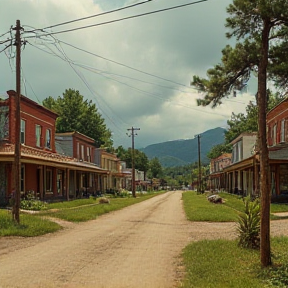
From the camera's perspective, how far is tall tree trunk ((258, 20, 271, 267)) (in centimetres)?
886

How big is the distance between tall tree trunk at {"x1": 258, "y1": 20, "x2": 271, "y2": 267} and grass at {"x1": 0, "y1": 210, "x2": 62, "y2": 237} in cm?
896

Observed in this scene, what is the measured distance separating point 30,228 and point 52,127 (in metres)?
21.1

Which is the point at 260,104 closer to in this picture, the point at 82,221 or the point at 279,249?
the point at 279,249

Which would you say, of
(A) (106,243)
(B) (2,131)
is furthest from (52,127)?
(A) (106,243)

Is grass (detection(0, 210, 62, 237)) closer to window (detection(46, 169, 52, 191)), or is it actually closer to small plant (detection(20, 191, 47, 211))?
small plant (detection(20, 191, 47, 211))

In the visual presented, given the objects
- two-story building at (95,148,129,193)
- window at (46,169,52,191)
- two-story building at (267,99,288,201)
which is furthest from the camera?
two-story building at (95,148,129,193)

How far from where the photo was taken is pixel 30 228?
53.6 ft

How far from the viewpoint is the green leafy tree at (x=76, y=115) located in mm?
73125

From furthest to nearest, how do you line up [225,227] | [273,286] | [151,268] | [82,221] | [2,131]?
1. [2,131]
2. [82,221]
3. [225,227]
4. [151,268]
5. [273,286]

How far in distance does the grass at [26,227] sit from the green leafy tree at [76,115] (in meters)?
55.1

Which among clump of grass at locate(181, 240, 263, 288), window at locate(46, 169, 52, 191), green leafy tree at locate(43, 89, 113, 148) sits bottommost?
clump of grass at locate(181, 240, 263, 288)

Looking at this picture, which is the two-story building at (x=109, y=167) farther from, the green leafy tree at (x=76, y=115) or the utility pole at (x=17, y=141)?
the utility pole at (x=17, y=141)

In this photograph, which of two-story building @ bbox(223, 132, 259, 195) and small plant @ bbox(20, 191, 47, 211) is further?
two-story building @ bbox(223, 132, 259, 195)

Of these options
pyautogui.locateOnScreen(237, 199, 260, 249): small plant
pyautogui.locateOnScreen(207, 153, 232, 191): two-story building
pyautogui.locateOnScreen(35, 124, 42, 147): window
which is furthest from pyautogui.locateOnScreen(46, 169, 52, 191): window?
pyautogui.locateOnScreen(207, 153, 232, 191): two-story building
